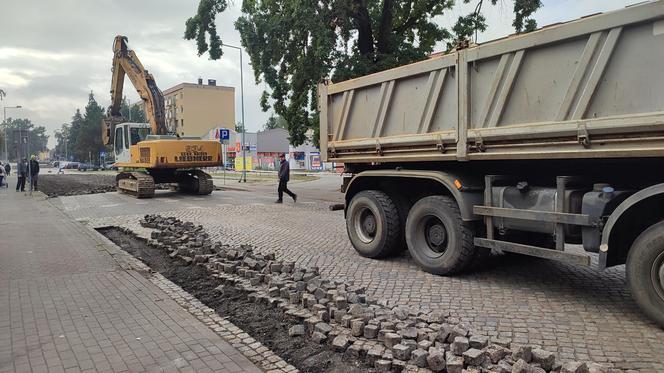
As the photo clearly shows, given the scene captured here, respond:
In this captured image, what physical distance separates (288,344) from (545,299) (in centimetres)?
293

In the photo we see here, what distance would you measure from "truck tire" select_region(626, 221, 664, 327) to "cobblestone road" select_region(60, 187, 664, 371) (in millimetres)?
232

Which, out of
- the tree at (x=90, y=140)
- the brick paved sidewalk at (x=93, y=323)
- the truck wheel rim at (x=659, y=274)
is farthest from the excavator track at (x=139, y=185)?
the tree at (x=90, y=140)

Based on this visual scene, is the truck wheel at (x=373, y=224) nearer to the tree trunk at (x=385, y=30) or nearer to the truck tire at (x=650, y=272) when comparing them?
the truck tire at (x=650, y=272)

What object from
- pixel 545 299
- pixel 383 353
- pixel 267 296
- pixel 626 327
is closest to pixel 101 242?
pixel 267 296

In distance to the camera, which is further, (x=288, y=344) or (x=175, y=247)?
(x=175, y=247)

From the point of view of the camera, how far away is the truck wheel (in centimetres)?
730

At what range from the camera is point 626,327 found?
450 centimetres

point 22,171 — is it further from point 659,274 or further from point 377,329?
point 659,274

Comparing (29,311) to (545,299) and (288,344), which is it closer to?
(288,344)

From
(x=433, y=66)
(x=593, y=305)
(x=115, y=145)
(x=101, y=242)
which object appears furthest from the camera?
(x=115, y=145)

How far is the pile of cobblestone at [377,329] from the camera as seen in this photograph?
3.62m

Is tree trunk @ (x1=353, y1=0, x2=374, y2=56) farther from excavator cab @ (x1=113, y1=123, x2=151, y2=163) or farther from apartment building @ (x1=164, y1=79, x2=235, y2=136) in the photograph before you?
apartment building @ (x1=164, y1=79, x2=235, y2=136)

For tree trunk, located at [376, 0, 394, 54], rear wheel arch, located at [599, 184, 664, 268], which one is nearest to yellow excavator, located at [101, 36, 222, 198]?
tree trunk, located at [376, 0, 394, 54]

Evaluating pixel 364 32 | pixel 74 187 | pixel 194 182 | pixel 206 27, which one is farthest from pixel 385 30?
pixel 74 187
